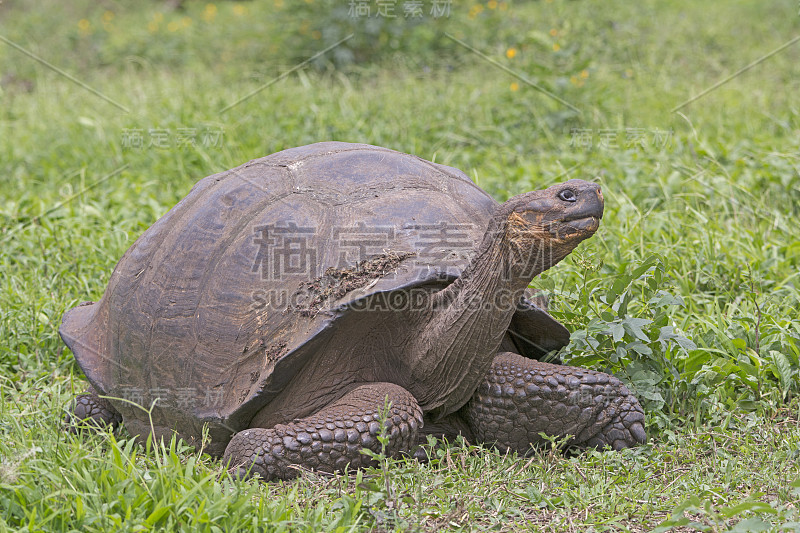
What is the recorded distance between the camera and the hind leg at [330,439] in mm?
2641

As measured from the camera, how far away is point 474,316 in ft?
8.43

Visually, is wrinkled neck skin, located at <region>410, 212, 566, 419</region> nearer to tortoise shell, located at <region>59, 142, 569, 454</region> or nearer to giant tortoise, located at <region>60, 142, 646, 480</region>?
giant tortoise, located at <region>60, 142, 646, 480</region>

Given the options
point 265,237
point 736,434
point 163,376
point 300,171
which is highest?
point 300,171

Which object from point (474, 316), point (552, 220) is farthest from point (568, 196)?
point (474, 316)

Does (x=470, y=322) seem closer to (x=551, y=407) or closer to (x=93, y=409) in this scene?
(x=551, y=407)

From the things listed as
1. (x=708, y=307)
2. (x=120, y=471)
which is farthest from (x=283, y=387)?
(x=708, y=307)

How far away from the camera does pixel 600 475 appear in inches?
105

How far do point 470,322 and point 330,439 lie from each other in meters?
0.62

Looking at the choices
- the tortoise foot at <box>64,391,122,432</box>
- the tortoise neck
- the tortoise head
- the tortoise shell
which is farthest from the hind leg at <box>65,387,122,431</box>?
the tortoise head

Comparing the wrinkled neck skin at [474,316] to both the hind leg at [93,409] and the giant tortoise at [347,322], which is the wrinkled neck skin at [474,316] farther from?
A: the hind leg at [93,409]

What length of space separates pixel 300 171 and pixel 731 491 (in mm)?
1923

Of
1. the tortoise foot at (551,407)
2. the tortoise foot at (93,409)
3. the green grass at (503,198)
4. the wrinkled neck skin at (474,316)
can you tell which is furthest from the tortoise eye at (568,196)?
the tortoise foot at (93,409)

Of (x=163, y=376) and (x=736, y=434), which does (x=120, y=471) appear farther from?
(x=736, y=434)

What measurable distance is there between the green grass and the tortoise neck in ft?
0.91
